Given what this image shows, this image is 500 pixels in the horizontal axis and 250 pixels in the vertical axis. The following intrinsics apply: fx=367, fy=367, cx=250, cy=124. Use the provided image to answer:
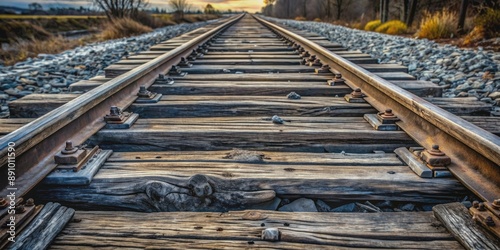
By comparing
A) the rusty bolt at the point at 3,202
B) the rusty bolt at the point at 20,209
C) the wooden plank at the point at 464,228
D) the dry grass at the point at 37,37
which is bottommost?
the wooden plank at the point at 464,228

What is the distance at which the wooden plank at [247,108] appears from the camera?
241 centimetres

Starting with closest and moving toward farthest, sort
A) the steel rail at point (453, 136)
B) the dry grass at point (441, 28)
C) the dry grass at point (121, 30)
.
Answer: the steel rail at point (453, 136) < the dry grass at point (441, 28) < the dry grass at point (121, 30)

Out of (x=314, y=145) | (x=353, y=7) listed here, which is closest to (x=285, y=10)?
(x=353, y=7)

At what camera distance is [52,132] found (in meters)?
1.66

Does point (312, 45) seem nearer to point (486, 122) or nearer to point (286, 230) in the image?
point (486, 122)

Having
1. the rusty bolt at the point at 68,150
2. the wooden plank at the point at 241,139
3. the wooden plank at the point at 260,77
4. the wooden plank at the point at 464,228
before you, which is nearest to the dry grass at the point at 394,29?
the wooden plank at the point at 260,77

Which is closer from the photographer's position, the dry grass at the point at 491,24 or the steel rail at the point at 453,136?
the steel rail at the point at 453,136

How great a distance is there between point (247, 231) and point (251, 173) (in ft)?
Answer: 1.21

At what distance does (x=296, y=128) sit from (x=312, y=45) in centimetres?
314

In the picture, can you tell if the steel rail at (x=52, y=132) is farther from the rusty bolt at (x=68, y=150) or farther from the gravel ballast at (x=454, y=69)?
the gravel ballast at (x=454, y=69)

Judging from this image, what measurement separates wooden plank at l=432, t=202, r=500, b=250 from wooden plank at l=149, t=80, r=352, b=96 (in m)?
1.71

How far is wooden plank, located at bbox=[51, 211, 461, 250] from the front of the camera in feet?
3.71

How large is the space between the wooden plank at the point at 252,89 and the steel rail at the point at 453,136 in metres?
0.40

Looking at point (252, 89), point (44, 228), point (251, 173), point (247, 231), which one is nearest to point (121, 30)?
point (252, 89)
